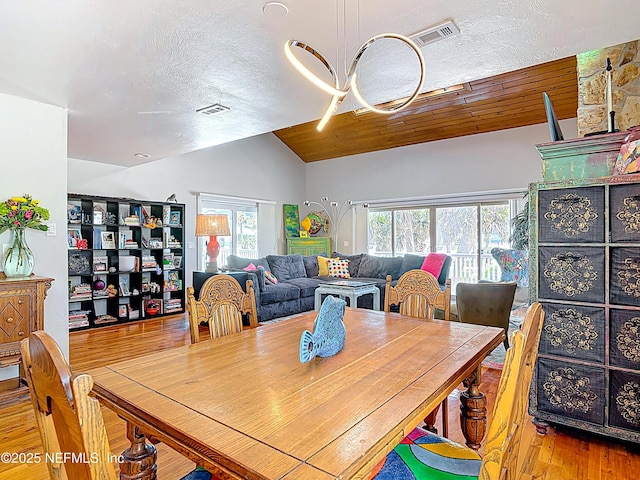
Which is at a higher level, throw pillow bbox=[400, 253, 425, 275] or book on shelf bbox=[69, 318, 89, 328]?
throw pillow bbox=[400, 253, 425, 275]

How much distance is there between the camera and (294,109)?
3.32m

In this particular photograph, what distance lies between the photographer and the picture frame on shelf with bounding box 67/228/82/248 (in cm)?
490

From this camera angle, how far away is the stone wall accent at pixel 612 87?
2586 mm

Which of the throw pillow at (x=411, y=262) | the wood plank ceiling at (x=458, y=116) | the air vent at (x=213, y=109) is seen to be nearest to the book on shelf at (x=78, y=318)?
the air vent at (x=213, y=109)

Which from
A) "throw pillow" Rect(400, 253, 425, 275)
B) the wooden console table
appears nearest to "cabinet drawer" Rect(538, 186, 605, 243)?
the wooden console table

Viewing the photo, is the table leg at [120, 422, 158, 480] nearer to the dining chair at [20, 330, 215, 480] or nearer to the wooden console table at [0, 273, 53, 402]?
the dining chair at [20, 330, 215, 480]

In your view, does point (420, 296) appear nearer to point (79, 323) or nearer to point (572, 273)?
point (572, 273)

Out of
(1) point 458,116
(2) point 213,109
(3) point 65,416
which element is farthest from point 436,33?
(1) point 458,116

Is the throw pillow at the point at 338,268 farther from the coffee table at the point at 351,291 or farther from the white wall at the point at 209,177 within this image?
the white wall at the point at 209,177

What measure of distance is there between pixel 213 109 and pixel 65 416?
3.07 m

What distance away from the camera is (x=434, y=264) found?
5.84 meters

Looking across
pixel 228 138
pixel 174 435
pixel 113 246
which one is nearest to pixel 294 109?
pixel 228 138

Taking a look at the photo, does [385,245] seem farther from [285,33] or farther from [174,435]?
[174,435]

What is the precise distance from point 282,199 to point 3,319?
5891 millimetres
